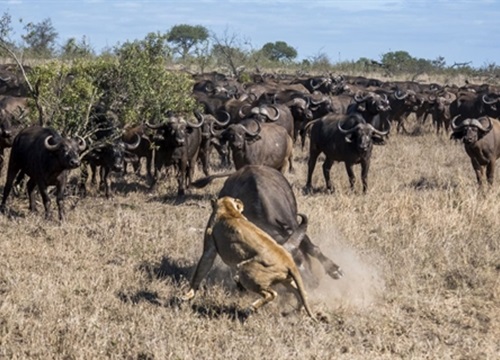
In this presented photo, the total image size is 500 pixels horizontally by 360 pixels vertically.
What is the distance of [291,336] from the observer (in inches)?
253

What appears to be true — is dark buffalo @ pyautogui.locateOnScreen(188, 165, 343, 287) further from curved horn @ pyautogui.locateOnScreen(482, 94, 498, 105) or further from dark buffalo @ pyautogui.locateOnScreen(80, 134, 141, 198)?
curved horn @ pyautogui.locateOnScreen(482, 94, 498, 105)

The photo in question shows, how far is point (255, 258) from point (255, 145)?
20.9 feet

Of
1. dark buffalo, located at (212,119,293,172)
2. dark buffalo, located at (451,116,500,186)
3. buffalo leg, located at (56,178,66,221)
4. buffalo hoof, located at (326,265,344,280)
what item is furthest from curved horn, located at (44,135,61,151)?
dark buffalo, located at (451,116,500,186)

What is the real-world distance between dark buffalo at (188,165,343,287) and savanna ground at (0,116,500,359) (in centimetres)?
29

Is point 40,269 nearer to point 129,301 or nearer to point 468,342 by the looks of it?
point 129,301

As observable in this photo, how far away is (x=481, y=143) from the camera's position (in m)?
13.6

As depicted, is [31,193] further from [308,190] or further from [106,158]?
[308,190]

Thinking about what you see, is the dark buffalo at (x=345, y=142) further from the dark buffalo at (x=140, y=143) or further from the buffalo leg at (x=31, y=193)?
the buffalo leg at (x=31, y=193)

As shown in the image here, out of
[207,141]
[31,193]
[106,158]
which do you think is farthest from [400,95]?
[31,193]

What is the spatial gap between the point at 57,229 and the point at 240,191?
2.66m

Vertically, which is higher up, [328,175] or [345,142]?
[345,142]

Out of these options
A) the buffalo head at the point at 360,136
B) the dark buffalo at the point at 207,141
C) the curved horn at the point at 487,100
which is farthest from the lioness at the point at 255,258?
the curved horn at the point at 487,100

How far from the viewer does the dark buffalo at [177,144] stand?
13109mm

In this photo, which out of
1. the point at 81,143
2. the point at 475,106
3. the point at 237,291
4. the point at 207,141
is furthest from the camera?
the point at 475,106
